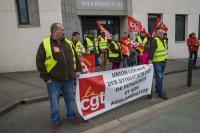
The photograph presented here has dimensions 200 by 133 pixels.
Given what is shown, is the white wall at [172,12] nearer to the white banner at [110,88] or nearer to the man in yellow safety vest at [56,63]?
the white banner at [110,88]

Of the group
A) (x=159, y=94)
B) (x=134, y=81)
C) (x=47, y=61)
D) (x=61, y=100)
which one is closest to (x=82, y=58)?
(x=61, y=100)

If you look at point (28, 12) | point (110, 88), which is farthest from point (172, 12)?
point (110, 88)

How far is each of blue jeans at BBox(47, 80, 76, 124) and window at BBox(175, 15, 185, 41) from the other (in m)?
13.3

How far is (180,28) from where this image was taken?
16.0 metres

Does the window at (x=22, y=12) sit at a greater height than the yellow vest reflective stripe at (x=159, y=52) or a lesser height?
greater

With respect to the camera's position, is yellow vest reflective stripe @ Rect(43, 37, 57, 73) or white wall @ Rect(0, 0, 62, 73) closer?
yellow vest reflective stripe @ Rect(43, 37, 57, 73)

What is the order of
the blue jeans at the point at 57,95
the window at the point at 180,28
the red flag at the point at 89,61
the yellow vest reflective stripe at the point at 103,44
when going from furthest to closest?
the window at the point at 180,28, the yellow vest reflective stripe at the point at 103,44, the red flag at the point at 89,61, the blue jeans at the point at 57,95

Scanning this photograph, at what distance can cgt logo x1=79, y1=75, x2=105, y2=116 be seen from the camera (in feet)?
14.5

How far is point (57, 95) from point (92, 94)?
758 millimetres

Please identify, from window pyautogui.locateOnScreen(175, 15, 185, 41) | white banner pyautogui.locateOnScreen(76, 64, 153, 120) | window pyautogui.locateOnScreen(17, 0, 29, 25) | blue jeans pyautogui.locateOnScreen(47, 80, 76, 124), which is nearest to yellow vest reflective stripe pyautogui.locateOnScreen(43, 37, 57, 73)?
blue jeans pyautogui.locateOnScreen(47, 80, 76, 124)

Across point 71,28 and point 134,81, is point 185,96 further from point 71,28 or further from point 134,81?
point 71,28

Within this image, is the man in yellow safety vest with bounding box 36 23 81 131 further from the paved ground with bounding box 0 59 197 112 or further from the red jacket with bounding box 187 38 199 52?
the red jacket with bounding box 187 38 199 52

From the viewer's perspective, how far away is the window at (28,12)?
10.4m

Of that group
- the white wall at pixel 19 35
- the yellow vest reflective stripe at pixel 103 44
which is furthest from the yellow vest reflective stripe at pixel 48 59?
the white wall at pixel 19 35
